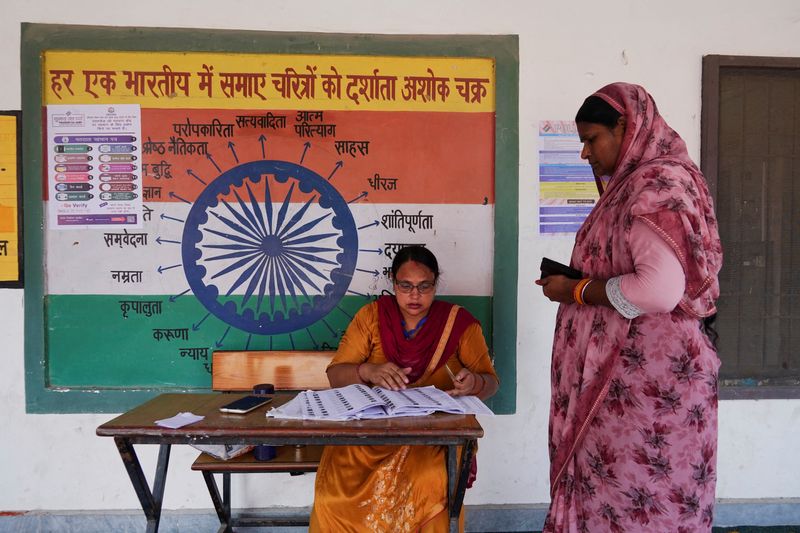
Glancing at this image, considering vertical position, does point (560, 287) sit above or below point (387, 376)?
above

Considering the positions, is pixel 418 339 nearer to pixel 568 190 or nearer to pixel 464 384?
pixel 464 384

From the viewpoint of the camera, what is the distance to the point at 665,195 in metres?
1.49

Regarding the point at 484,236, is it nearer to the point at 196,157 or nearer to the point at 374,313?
the point at 374,313

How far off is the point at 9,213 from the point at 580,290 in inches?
100

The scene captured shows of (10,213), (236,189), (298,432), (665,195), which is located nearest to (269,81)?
(236,189)

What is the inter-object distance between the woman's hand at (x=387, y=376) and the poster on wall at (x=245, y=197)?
626mm

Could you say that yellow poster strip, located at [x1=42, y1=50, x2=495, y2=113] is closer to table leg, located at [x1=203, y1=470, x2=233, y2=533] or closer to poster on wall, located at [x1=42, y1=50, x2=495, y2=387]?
poster on wall, located at [x1=42, y1=50, x2=495, y2=387]

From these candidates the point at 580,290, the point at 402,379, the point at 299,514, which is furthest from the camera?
the point at 299,514

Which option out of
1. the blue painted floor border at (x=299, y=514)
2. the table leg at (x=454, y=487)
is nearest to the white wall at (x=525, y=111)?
the blue painted floor border at (x=299, y=514)

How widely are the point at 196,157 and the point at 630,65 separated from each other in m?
2.12

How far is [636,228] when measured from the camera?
151 centimetres

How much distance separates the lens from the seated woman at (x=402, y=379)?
1.93 metres

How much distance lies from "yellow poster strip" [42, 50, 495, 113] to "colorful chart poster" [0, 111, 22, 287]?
0.27 meters

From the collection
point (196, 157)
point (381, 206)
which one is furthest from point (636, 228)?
point (196, 157)
